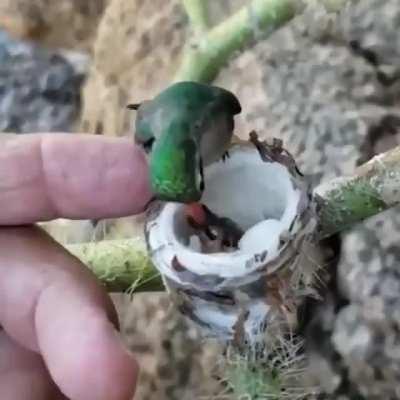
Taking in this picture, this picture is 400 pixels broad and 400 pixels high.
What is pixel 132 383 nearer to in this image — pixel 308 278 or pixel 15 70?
pixel 308 278

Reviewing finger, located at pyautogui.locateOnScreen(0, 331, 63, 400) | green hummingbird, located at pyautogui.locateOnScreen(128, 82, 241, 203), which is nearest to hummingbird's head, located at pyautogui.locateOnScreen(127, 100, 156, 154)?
green hummingbird, located at pyautogui.locateOnScreen(128, 82, 241, 203)

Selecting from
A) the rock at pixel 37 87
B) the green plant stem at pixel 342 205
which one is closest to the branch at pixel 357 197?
the green plant stem at pixel 342 205

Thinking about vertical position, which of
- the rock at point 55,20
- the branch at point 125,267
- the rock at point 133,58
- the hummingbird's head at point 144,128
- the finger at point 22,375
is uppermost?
the hummingbird's head at point 144,128

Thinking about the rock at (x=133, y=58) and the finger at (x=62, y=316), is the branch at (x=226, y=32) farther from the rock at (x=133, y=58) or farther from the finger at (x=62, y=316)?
the finger at (x=62, y=316)

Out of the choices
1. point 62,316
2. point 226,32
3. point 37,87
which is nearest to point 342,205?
point 62,316

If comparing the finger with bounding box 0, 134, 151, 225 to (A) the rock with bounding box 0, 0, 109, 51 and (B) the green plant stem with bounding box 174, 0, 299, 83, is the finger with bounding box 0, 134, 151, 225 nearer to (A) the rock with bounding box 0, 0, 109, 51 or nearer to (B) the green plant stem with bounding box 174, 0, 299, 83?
(B) the green plant stem with bounding box 174, 0, 299, 83

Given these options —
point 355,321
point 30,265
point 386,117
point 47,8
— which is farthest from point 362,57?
point 47,8
